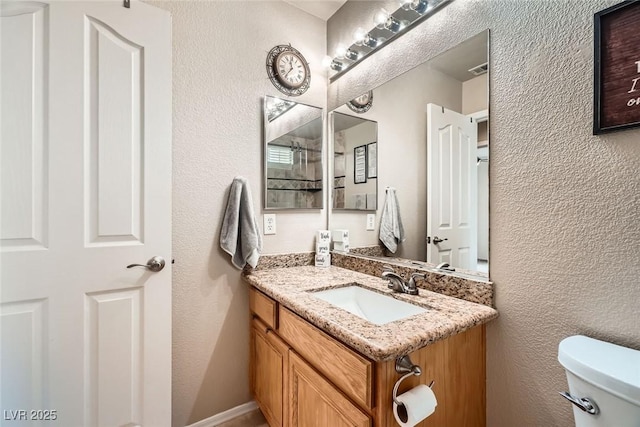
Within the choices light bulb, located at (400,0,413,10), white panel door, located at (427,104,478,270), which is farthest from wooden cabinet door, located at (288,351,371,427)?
light bulb, located at (400,0,413,10)

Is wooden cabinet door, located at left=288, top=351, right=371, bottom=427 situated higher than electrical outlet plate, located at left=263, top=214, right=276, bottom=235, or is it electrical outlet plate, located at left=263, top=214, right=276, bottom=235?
electrical outlet plate, located at left=263, top=214, right=276, bottom=235

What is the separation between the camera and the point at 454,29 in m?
1.20

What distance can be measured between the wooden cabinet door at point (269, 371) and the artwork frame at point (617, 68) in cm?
138

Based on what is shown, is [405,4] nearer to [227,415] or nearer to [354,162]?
[354,162]

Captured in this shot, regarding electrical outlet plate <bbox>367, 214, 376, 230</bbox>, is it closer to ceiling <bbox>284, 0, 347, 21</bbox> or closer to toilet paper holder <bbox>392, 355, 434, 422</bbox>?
toilet paper holder <bbox>392, 355, 434, 422</bbox>

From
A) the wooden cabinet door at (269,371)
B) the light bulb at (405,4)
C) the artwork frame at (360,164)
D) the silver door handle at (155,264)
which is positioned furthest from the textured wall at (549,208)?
the silver door handle at (155,264)

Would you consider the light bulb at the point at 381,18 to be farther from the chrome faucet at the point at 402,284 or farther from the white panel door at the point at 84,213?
the chrome faucet at the point at 402,284

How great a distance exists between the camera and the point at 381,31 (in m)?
1.54

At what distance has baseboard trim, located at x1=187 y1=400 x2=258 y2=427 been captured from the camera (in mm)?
1547

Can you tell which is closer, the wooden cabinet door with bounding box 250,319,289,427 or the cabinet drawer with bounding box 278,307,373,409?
the cabinet drawer with bounding box 278,307,373,409

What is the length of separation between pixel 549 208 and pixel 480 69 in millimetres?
603

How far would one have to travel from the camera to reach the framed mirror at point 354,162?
1.67 meters

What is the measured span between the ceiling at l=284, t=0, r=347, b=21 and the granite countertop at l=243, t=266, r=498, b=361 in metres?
1.74

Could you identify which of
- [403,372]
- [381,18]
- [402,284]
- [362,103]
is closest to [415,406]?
[403,372]
